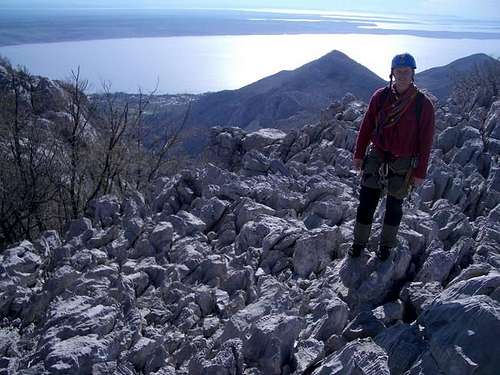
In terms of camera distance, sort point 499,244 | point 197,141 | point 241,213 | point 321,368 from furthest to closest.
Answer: point 197,141 < point 241,213 < point 499,244 < point 321,368

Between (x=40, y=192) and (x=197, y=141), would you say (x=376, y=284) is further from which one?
(x=197, y=141)

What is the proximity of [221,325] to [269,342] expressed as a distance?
116cm

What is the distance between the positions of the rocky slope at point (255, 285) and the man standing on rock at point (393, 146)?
2.33ft

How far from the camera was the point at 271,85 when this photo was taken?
77.2 meters

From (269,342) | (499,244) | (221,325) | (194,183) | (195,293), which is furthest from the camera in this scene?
(194,183)

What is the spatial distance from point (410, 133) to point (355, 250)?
6.71 ft

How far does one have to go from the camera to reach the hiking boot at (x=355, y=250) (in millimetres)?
7645

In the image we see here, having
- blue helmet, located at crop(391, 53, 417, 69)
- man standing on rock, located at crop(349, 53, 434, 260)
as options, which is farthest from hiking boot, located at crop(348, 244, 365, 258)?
blue helmet, located at crop(391, 53, 417, 69)

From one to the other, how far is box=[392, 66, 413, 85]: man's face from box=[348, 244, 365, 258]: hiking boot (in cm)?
258

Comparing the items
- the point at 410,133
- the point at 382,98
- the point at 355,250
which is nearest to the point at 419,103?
the point at 410,133

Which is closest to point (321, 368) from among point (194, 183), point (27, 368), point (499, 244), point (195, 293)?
point (195, 293)

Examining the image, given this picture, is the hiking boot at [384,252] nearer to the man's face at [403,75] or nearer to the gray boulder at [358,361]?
the gray boulder at [358,361]

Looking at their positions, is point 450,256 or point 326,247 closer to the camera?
point 450,256

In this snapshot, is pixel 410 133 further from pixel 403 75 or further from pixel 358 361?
pixel 358 361
